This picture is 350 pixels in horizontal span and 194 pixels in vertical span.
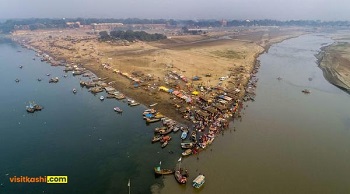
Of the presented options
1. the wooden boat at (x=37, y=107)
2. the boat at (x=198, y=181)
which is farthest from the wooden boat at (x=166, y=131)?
the wooden boat at (x=37, y=107)

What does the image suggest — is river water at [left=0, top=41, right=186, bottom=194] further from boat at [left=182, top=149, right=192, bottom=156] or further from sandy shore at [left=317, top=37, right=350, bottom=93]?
sandy shore at [left=317, top=37, right=350, bottom=93]

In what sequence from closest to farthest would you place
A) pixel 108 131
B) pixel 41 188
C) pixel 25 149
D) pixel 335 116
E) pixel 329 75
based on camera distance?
1. pixel 41 188
2. pixel 25 149
3. pixel 108 131
4. pixel 335 116
5. pixel 329 75

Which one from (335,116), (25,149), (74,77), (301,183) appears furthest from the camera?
(74,77)

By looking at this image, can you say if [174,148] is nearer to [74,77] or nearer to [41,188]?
[41,188]

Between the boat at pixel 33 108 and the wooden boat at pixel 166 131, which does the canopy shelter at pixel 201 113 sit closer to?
the wooden boat at pixel 166 131

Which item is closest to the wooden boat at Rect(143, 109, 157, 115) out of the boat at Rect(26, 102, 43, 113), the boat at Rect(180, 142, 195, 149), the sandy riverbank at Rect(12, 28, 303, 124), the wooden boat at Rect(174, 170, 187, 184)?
the sandy riverbank at Rect(12, 28, 303, 124)

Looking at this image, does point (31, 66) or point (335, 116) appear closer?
point (335, 116)

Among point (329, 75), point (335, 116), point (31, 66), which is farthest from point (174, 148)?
point (31, 66)
